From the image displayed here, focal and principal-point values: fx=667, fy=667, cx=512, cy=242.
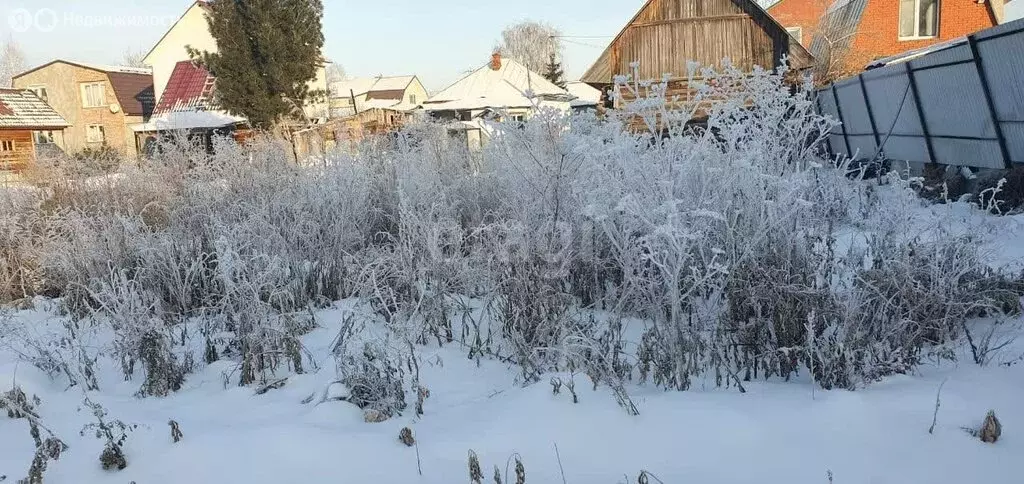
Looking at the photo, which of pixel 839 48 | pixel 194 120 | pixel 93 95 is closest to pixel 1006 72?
pixel 839 48

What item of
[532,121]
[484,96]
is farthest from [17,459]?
[484,96]

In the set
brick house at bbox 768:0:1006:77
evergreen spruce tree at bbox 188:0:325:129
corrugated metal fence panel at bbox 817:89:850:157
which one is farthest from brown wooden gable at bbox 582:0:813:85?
evergreen spruce tree at bbox 188:0:325:129

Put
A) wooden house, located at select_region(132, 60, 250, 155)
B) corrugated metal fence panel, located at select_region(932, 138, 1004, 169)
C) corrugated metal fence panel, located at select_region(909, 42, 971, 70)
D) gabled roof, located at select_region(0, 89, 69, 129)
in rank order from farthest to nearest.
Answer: wooden house, located at select_region(132, 60, 250, 155), gabled roof, located at select_region(0, 89, 69, 129), corrugated metal fence panel, located at select_region(909, 42, 971, 70), corrugated metal fence panel, located at select_region(932, 138, 1004, 169)

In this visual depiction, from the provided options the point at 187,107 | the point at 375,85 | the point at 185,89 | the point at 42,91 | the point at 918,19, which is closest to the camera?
the point at 918,19

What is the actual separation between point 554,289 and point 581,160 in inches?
37.3

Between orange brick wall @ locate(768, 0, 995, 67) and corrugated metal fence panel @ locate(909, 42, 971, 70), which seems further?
orange brick wall @ locate(768, 0, 995, 67)

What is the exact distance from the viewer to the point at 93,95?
1355 inches

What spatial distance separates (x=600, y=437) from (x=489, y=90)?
2867 centimetres

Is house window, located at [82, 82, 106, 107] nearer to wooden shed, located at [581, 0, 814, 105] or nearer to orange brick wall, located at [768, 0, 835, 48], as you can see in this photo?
wooden shed, located at [581, 0, 814, 105]

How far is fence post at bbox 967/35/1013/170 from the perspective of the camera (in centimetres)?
623

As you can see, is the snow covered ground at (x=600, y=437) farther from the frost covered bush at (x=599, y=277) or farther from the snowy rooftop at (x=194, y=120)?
the snowy rooftop at (x=194, y=120)

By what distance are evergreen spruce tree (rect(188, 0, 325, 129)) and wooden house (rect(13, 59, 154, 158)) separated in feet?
67.7

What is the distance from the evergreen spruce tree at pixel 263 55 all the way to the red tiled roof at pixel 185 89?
12989 mm

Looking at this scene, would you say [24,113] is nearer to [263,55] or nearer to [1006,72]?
[263,55]
